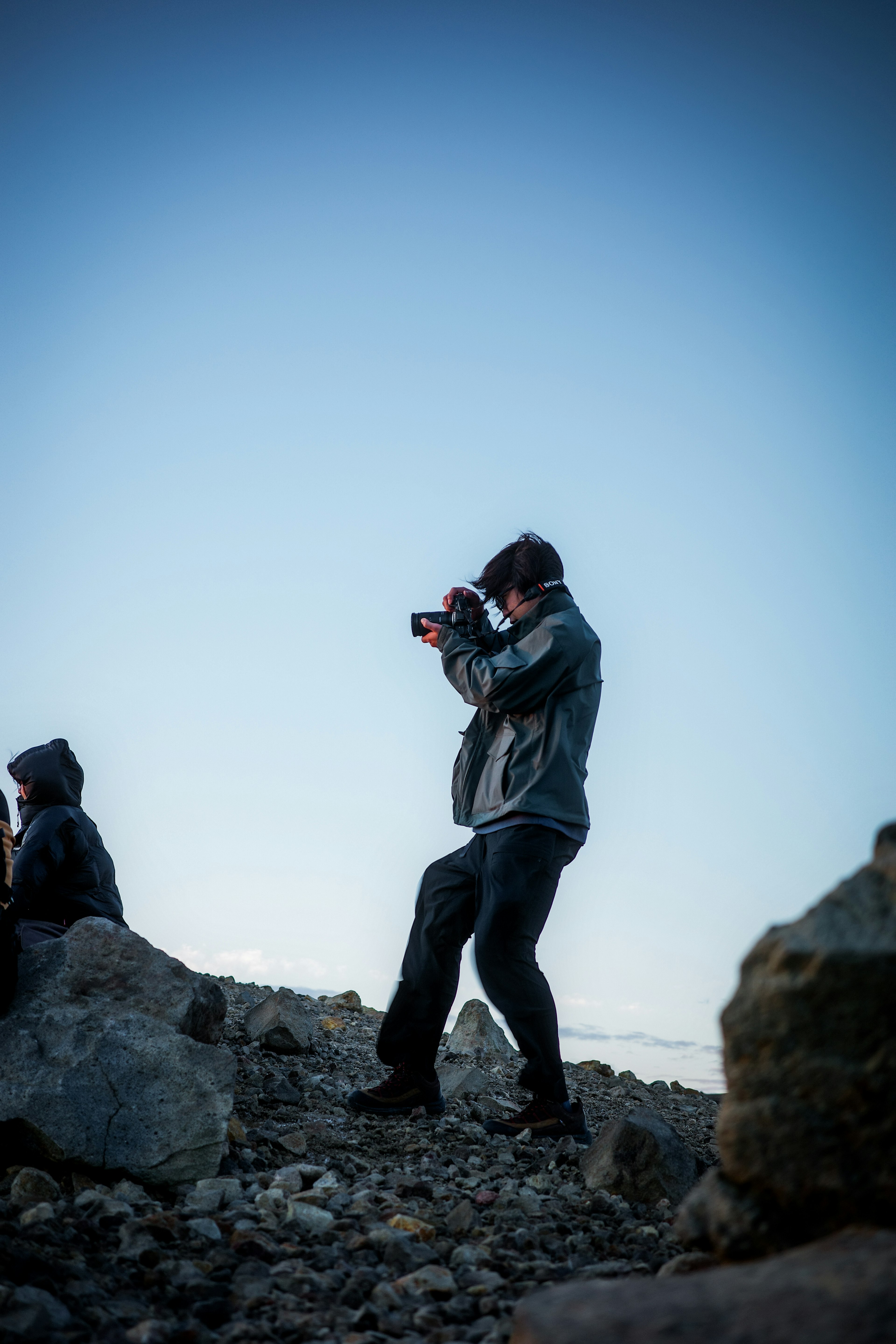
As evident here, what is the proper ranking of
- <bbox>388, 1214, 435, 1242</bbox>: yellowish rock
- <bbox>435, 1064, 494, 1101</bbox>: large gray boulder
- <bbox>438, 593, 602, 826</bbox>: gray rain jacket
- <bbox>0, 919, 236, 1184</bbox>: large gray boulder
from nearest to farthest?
<bbox>388, 1214, 435, 1242</bbox>: yellowish rock
<bbox>0, 919, 236, 1184</bbox>: large gray boulder
<bbox>438, 593, 602, 826</bbox>: gray rain jacket
<bbox>435, 1064, 494, 1101</bbox>: large gray boulder

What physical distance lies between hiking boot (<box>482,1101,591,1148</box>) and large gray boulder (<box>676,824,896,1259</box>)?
2890mm

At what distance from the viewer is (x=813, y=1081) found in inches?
82.5

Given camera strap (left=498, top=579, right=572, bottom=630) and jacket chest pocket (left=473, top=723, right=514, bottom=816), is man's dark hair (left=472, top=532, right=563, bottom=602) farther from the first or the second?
jacket chest pocket (left=473, top=723, right=514, bottom=816)

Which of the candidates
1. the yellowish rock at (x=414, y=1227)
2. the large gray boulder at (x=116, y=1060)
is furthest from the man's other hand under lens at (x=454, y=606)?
the yellowish rock at (x=414, y=1227)

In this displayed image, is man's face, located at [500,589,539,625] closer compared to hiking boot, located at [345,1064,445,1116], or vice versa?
hiking boot, located at [345,1064,445,1116]

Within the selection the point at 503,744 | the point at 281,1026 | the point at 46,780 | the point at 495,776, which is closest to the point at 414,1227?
the point at 495,776

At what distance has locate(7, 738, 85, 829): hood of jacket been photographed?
6.71m

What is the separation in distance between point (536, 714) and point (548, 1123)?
2196 mm

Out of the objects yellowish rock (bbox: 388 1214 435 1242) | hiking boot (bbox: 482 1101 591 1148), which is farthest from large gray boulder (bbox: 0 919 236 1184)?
hiking boot (bbox: 482 1101 591 1148)

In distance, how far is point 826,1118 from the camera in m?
2.09

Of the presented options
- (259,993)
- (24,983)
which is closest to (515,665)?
(24,983)

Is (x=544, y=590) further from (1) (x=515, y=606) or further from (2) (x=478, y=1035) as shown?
(2) (x=478, y=1035)

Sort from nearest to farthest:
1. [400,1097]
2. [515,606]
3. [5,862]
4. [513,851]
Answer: [5,862] < [513,851] < [400,1097] < [515,606]

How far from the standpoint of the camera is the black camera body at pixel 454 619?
5.96m
